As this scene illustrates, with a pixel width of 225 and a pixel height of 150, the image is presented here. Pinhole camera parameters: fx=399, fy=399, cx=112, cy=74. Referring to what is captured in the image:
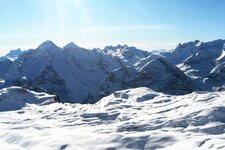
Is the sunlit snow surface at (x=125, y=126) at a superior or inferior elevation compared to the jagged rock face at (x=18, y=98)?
inferior

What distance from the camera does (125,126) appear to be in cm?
5231

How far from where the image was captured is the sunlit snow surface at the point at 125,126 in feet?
143

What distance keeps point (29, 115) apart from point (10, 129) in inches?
574

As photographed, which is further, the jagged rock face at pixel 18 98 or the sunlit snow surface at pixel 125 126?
the jagged rock face at pixel 18 98

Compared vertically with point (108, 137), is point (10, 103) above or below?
above

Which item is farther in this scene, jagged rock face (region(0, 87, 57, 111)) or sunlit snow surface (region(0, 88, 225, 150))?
jagged rock face (region(0, 87, 57, 111))

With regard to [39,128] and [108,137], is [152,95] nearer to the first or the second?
[39,128]

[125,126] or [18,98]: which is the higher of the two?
[18,98]

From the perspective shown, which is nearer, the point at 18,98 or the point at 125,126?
the point at 125,126

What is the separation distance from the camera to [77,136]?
162 feet

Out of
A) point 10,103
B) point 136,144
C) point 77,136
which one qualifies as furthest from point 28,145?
point 10,103

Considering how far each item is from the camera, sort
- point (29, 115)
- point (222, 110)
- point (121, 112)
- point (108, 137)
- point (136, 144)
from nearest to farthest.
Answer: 1. point (136, 144)
2. point (108, 137)
3. point (222, 110)
4. point (121, 112)
5. point (29, 115)

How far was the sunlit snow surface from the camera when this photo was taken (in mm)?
43719

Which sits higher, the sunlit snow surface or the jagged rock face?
the jagged rock face
